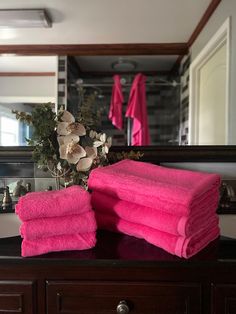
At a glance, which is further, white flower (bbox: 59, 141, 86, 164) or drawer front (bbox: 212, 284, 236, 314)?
white flower (bbox: 59, 141, 86, 164)

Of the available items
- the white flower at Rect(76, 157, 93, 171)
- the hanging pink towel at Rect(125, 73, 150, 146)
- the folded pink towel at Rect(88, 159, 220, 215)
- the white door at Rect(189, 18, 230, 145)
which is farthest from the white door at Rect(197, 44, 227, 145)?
the white flower at Rect(76, 157, 93, 171)

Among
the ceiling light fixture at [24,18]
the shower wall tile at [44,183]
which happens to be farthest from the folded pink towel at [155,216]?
the ceiling light fixture at [24,18]

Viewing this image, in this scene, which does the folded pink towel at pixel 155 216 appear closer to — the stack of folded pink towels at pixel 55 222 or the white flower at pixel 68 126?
the stack of folded pink towels at pixel 55 222

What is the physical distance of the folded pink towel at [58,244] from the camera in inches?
26.3

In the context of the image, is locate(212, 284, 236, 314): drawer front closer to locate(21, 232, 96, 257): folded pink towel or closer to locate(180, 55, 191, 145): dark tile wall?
locate(21, 232, 96, 257): folded pink towel

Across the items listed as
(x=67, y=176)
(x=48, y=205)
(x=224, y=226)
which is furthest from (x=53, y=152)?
(x=224, y=226)

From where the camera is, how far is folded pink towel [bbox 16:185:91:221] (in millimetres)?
655

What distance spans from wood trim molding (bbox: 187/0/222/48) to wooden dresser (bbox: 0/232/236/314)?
84cm

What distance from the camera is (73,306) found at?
2.13ft

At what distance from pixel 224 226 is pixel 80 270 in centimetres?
62

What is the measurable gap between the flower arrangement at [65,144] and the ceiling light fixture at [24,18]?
39cm

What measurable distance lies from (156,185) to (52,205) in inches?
10.6

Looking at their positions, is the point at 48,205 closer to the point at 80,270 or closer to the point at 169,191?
the point at 80,270

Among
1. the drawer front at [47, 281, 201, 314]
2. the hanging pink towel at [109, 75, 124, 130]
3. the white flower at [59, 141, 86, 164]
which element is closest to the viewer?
the drawer front at [47, 281, 201, 314]
